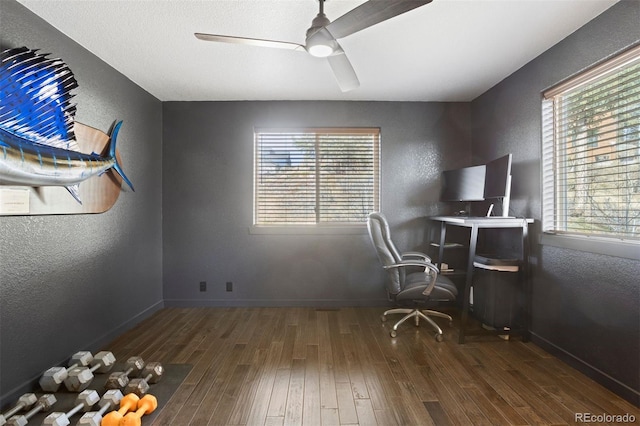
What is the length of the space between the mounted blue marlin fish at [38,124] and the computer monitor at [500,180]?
3.43 metres

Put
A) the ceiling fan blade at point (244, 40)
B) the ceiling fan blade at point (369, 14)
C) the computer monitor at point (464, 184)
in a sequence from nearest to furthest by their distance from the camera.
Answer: the ceiling fan blade at point (369, 14) < the ceiling fan blade at point (244, 40) < the computer monitor at point (464, 184)

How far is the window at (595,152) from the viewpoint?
6.84 ft

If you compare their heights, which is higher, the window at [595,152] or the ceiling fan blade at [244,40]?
the ceiling fan blade at [244,40]

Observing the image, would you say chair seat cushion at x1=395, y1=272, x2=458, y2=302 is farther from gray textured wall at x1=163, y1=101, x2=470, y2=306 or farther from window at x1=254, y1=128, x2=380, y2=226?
window at x1=254, y1=128, x2=380, y2=226

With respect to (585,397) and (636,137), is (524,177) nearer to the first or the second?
(636,137)

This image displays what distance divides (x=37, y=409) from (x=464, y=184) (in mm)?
3968

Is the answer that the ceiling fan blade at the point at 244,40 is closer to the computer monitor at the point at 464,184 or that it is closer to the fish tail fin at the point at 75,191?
the fish tail fin at the point at 75,191

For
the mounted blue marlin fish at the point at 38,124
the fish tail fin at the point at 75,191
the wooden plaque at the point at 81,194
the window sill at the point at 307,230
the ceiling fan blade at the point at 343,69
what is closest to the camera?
the mounted blue marlin fish at the point at 38,124

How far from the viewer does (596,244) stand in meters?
2.24

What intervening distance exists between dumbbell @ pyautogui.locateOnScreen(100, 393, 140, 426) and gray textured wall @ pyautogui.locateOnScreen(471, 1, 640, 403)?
302cm

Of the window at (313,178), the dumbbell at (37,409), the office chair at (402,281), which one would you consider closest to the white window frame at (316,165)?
the window at (313,178)

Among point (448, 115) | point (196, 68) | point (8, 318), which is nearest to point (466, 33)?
point (448, 115)

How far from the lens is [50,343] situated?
90.7 inches

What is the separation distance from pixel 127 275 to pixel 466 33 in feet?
12.3
